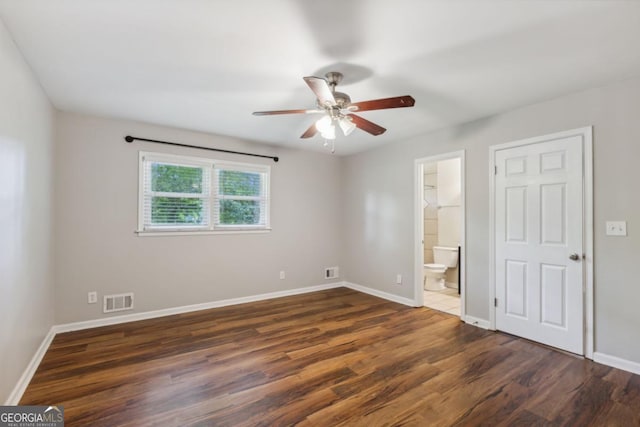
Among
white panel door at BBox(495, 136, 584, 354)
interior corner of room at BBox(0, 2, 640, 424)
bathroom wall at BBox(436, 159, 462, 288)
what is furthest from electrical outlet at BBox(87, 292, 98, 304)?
bathroom wall at BBox(436, 159, 462, 288)

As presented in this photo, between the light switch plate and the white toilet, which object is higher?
the light switch plate

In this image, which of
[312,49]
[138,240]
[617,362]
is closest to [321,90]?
[312,49]

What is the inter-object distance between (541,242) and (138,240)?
4.56 m

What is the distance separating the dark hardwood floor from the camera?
1936 mm

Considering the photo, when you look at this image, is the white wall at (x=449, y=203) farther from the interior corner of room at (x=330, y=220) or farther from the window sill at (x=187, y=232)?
the window sill at (x=187, y=232)

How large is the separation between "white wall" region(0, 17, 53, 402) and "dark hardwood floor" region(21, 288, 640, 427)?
0.37 m

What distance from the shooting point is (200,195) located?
13.6ft

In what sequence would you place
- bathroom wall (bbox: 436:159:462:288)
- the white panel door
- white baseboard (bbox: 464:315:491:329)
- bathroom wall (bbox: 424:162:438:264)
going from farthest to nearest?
bathroom wall (bbox: 424:162:438:264)
bathroom wall (bbox: 436:159:462:288)
white baseboard (bbox: 464:315:491:329)
the white panel door

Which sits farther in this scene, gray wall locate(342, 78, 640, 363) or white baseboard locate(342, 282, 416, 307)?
white baseboard locate(342, 282, 416, 307)

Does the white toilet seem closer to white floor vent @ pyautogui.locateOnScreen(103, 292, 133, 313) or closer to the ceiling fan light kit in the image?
the ceiling fan light kit

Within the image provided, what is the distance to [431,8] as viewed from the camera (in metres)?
1.70

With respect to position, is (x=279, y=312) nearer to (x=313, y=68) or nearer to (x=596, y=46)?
(x=313, y=68)

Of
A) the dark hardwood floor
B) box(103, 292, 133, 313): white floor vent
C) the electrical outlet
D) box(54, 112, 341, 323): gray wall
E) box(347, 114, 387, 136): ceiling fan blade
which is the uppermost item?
box(347, 114, 387, 136): ceiling fan blade

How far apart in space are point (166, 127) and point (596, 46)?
4.29m
